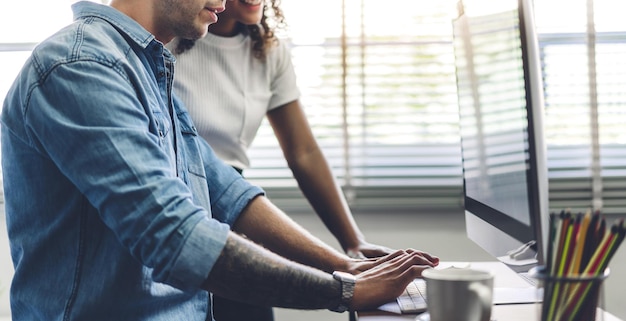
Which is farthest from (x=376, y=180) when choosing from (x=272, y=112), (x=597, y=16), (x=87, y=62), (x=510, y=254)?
(x=87, y=62)

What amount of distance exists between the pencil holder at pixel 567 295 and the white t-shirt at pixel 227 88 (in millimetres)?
1105

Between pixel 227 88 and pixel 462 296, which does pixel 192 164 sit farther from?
pixel 462 296

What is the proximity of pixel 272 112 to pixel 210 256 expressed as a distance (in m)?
1.00

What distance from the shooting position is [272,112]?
73.5 inches

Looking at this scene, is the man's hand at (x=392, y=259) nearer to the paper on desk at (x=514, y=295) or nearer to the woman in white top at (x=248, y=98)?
the paper on desk at (x=514, y=295)

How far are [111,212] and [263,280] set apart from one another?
0.22 meters

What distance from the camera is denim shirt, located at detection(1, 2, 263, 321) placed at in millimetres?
880

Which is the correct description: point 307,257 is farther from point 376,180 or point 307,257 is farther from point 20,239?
point 376,180

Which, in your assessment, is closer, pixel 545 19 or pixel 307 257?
pixel 307 257

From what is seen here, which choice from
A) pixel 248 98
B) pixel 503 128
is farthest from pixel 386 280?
pixel 248 98

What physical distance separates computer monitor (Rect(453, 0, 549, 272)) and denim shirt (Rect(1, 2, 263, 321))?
0.47 meters

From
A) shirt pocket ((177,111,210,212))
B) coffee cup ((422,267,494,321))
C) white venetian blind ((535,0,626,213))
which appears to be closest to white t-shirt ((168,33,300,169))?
shirt pocket ((177,111,210,212))

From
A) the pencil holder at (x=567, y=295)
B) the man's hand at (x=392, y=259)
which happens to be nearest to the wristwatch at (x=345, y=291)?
the man's hand at (x=392, y=259)

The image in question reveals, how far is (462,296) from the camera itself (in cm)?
80
